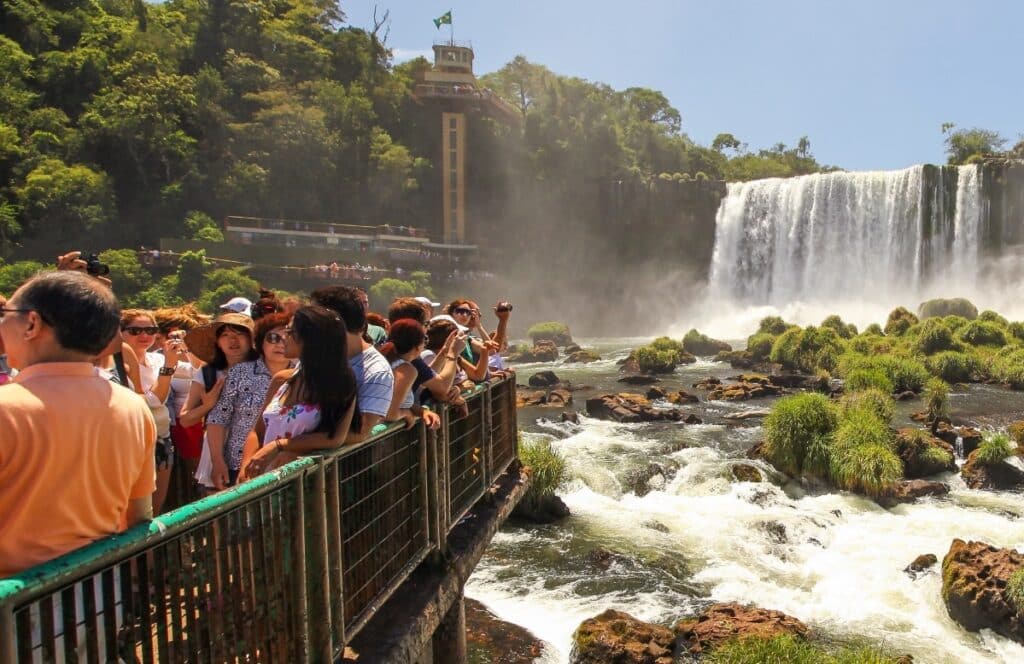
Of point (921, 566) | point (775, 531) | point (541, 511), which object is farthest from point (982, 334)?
point (541, 511)

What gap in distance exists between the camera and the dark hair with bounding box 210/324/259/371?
4543mm

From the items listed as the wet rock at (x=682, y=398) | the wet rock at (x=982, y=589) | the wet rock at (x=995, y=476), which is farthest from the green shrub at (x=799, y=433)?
the wet rock at (x=682, y=398)

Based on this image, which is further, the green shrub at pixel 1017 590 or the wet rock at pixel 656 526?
the wet rock at pixel 656 526

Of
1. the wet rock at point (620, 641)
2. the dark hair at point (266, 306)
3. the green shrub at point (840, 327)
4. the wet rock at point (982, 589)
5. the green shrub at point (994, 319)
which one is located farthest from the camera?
the green shrub at point (840, 327)

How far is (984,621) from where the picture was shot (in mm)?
7816

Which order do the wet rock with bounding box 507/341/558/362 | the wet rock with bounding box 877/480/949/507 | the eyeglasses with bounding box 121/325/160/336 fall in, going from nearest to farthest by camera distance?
1. the eyeglasses with bounding box 121/325/160/336
2. the wet rock with bounding box 877/480/949/507
3. the wet rock with bounding box 507/341/558/362

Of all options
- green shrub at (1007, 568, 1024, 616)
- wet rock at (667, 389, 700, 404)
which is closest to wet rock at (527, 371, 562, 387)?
wet rock at (667, 389, 700, 404)

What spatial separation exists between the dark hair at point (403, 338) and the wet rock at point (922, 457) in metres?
11.7

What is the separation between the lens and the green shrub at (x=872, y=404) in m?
15.5

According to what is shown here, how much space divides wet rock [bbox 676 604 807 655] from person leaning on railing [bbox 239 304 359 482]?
5372 mm

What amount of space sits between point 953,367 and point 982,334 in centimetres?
497

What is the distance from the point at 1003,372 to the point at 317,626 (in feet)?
80.9

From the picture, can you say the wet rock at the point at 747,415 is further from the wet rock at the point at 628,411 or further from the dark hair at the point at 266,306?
the dark hair at the point at 266,306

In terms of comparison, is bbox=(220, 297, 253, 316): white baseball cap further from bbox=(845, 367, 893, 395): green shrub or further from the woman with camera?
bbox=(845, 367, 893, 395): green shrub
